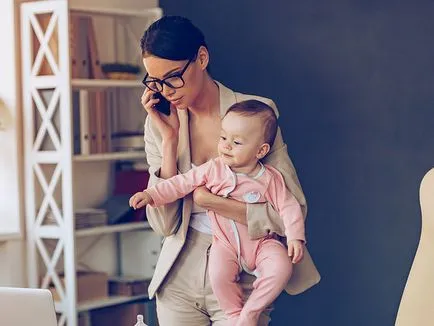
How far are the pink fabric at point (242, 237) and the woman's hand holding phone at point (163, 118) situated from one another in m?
0.12

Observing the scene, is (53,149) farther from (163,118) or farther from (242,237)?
(242,237)

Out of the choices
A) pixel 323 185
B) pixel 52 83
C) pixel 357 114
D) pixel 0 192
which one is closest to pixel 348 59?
pixel 357 114

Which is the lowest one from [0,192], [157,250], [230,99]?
[157,250]

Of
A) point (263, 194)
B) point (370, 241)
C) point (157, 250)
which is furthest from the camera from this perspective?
point (157, 250)

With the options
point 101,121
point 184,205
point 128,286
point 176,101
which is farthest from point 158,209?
point 128,286

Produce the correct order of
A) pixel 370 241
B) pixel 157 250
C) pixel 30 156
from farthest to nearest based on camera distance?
pixel 157 250 < pixel 30 156 < pixel 370 241

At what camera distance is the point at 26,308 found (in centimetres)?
236

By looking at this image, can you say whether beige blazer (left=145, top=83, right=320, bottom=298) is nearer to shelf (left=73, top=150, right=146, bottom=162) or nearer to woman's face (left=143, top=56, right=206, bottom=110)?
woman's face (left=143, top=56, right=206, bottom=110)

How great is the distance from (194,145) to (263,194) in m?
0.27

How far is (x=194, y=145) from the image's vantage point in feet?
8.56

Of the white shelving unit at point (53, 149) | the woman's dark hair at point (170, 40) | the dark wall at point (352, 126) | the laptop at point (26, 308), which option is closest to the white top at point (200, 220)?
the woman's dark hair at point (170, 40)

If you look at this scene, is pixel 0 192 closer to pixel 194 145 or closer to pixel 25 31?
pixel 25 31

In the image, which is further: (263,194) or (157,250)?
(157,250)

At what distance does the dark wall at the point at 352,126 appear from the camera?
4.17 m
